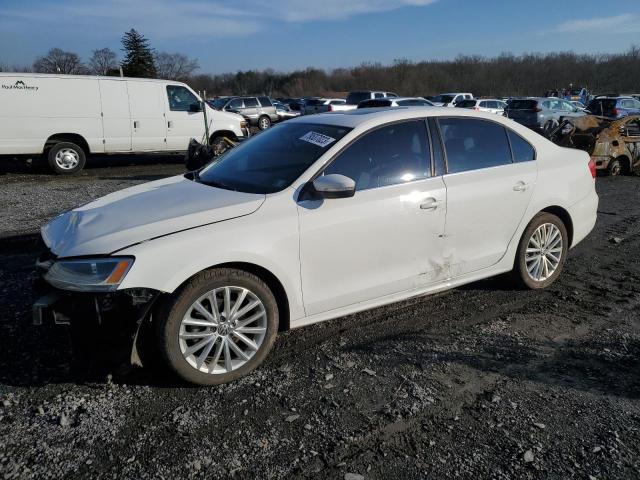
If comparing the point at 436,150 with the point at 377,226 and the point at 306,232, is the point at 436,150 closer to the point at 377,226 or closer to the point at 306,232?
the point at 377,226

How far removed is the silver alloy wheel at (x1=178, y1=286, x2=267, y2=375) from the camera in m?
3.15

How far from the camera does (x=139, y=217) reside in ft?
10.9

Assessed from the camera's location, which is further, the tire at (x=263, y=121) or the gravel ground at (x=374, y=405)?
the tire at (x=263, y=121)

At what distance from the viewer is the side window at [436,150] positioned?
4.09m

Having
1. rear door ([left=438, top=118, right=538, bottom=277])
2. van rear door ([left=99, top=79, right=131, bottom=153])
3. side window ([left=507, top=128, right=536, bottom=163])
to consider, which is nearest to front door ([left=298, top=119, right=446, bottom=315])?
rear door ([left=438, top=118, right=538, bottom=277])

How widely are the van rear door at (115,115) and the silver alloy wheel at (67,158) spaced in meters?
0.71

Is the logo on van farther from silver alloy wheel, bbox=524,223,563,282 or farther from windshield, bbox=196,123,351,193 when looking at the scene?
silver alloy wheel, bbox=524,223,563,282

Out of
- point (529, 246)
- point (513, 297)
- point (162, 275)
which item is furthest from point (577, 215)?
A: point (162, 275)

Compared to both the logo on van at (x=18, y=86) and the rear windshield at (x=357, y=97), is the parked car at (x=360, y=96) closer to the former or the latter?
the rear windshield at (x=357, y=97)

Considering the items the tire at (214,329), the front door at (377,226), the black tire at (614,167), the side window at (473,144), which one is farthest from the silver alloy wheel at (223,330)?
the black tire at (614,167)

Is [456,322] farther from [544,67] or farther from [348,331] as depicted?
[544,67]

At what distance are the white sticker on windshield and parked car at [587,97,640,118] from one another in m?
23.5

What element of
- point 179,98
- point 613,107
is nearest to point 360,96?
point 613,107

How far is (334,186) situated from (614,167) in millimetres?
11282
